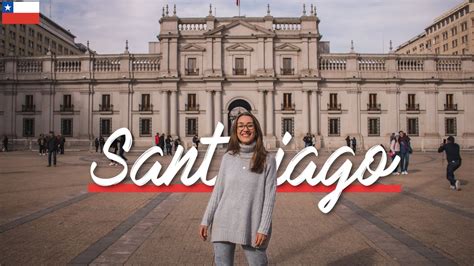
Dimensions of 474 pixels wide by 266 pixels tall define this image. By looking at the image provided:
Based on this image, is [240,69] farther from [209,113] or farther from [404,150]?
Result: [404,150]

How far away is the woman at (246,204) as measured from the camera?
4.04 m

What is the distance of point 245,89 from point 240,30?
23.2 feet

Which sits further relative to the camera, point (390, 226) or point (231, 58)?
point (231, 58)

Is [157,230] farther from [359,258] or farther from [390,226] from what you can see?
[390,226]

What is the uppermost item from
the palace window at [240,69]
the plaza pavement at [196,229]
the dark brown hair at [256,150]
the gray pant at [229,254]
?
the palace window at [240,69]

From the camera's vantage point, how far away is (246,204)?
4074 mm

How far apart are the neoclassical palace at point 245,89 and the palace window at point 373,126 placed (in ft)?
0.39

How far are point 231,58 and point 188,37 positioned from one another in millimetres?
5643

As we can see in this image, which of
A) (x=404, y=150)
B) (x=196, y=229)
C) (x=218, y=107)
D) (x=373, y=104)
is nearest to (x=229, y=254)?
(x=196, y=229)

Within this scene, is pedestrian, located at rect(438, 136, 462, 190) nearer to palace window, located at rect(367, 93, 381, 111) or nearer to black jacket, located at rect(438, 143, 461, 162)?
black jacket, located at rect(438, 143, 461, 162)

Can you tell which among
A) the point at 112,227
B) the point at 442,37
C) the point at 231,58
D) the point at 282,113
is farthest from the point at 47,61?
the point at 442,37

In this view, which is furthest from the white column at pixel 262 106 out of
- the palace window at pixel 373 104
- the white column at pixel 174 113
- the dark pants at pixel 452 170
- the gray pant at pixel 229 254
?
the gray pant at pixel 229 254

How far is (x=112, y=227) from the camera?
27.4 ft

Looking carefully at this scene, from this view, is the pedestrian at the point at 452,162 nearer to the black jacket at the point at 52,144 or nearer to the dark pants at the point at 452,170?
the dark pants at the point at 452,170
